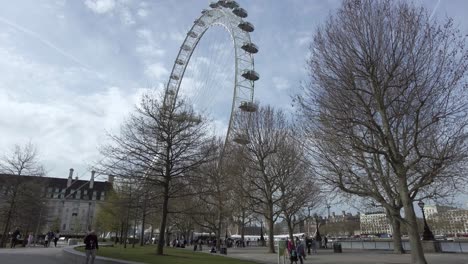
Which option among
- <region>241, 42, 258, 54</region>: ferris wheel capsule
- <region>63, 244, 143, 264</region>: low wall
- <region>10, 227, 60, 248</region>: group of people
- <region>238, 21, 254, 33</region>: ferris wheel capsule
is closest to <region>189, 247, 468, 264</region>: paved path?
<region>63, 244, 143, 264</region>: low wall

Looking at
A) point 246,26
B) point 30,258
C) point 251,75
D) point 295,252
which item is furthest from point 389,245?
point 30,258

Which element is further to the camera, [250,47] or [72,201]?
[72,201]

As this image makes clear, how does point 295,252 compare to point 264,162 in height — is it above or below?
below

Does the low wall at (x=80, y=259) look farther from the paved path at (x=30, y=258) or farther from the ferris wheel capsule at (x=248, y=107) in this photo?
the ferris wheel capsule at (x=248, y=107)

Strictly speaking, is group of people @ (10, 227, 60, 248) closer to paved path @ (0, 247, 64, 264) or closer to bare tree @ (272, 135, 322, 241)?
paved path @ (0, 247, 64, 264)

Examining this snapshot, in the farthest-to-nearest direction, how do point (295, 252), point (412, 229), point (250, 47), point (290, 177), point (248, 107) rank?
point (250, 47) < point (248, 107) < point (290, 177) < point (295, 252) < point (412, 229)

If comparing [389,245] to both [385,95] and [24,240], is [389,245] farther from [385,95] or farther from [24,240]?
[24,240]

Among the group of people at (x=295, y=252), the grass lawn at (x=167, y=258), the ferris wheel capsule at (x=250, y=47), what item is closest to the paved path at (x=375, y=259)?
the group of people at (x=295, y=252)

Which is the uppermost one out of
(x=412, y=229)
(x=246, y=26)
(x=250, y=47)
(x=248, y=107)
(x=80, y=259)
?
(x=246, y=26)

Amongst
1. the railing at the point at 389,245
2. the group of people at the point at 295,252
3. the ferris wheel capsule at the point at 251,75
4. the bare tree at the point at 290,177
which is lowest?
the group of people at the point at 295,252

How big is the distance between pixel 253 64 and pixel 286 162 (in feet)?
50.1

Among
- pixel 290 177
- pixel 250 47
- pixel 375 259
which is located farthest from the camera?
pixel 250 47

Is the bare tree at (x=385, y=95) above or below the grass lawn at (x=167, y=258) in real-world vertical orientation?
above

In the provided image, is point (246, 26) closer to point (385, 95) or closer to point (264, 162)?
point (264, 162)
